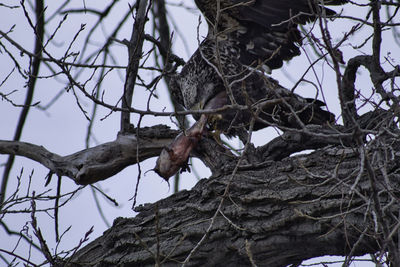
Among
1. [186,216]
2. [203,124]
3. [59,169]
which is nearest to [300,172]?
[186,216]

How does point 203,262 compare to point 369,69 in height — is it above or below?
below

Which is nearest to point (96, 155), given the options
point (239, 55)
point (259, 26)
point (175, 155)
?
point (175, 155)

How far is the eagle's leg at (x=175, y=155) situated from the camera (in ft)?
12.4

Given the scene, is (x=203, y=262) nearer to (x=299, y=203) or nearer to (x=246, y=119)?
(x=299, y=203)

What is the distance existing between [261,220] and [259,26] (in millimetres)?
2435

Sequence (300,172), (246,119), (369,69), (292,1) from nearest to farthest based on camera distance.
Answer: (300,172), (369,69), (292,1), (246,119)

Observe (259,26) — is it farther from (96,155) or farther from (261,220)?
(261,220)

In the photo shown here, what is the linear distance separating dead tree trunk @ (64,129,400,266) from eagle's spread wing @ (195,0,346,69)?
170cm

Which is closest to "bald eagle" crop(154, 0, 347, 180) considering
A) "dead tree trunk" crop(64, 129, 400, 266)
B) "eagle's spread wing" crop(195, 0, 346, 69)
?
"eagle's spread wing" crop(195, 0, 346, 69)

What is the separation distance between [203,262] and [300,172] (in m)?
0.75

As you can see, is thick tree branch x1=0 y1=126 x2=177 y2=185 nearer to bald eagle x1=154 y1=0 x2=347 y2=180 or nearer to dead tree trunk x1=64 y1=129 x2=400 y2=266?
dead tree trunk x1=64 y1=129 x2=400 y2=266

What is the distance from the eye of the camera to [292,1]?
471cm

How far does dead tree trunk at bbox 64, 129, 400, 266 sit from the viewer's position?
9.77 ft

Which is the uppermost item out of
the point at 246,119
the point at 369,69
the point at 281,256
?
the point at 246,119
